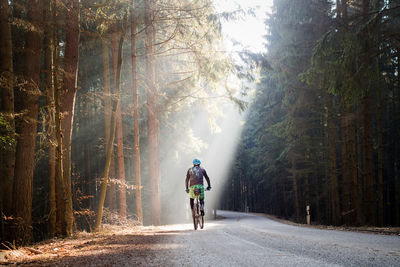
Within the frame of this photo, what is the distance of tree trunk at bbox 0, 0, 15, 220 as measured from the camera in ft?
30.7

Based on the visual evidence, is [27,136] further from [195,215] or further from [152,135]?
[152,135]

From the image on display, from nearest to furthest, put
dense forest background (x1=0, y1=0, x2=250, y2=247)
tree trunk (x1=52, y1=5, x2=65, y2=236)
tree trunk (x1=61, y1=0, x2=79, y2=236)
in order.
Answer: tree trunk (x1=52, y1=5, x2=65, y2=236) → dense forest background (x1=0, y1=0, x2=250, y2=247) → tree trunk (x1=61, y1=0, x2=79, y2=236)

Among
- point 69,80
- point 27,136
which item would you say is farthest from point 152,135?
point 27,136

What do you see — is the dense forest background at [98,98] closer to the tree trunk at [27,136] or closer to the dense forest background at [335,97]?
the tree trunk at [27,136]

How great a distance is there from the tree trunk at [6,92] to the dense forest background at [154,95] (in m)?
0.04

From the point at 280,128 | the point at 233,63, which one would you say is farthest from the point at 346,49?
the point at 280,128

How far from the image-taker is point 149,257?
16.7 feet

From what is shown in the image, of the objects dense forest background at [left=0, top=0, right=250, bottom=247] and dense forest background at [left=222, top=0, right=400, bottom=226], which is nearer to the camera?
dense forest background at [left=0, top=0, right=250, bottom=247]

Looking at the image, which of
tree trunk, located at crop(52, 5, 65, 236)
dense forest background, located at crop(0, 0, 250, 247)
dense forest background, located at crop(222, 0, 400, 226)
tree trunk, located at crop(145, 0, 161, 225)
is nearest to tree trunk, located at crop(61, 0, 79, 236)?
dense forest background, located at crop(0, 0, 250, 247)

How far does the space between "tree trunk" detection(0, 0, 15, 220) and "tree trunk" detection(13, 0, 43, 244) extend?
0.40m

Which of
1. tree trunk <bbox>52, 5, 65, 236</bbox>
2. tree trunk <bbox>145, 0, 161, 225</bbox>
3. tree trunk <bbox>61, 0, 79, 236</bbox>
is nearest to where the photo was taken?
tree trunk <bbox>52, 5, 65, 236</bbox>

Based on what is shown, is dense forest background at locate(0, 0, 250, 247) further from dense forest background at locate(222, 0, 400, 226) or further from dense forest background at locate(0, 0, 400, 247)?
dense forest background at locate(222, 0, 400, 226)

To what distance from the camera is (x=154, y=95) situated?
16.6 metres

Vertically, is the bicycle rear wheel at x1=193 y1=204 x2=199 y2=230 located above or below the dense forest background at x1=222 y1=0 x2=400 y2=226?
below
